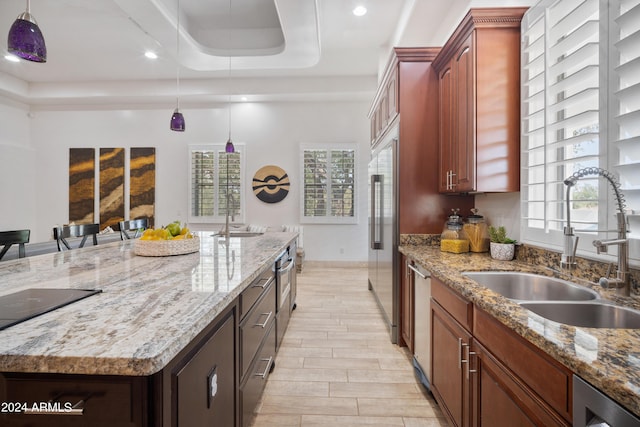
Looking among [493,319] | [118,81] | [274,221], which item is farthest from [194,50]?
[493,319]

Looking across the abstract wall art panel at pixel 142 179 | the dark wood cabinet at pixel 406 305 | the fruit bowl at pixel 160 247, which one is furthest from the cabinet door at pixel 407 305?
the abstract wall art panel at pixel 142 179

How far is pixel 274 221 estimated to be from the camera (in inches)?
233

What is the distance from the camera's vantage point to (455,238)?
7.43 ft

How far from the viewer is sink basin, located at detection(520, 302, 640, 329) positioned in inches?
42.4

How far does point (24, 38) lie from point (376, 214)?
2917 mm

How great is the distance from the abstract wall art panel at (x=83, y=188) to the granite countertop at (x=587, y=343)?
7155 millimetres

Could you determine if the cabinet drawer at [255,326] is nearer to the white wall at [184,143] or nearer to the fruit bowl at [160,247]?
the fruit bowl at [160,247]

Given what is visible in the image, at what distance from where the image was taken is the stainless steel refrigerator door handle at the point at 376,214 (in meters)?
3.13

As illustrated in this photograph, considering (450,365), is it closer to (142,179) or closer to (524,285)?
(524,285)

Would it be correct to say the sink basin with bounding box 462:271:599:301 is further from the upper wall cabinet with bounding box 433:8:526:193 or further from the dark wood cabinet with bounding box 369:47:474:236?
the dark wood cabinet with bounding box 369:47:474:236

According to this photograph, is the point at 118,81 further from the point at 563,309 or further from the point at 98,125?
the point at 563,309

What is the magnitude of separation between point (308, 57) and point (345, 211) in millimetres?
2754

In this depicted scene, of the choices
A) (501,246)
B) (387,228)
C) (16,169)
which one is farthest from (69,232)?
(16,169)

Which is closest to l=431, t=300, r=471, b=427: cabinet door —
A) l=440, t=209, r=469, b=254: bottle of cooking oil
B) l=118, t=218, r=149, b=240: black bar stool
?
l=440, t=209, r=469, b=254: bottle of cooking oil
